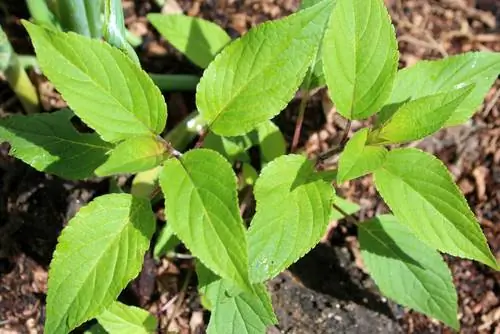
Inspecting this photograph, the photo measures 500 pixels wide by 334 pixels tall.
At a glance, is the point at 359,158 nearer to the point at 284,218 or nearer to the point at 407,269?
the point at 284,218

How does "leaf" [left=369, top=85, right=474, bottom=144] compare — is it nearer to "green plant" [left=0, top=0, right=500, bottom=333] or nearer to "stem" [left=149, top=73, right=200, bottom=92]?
"green plant" [left=0, top=0, right=500, bottom=333]

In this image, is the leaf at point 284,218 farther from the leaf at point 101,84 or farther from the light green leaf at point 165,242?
the light green leaf at point 165,242

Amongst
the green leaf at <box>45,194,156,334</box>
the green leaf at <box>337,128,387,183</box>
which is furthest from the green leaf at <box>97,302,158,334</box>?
the green leaf at <box>337,128,387,183</box>

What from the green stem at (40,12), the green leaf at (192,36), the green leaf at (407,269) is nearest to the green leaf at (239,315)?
the green leaf at (407,269)

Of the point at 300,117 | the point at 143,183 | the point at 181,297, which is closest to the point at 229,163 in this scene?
the point at 300,117

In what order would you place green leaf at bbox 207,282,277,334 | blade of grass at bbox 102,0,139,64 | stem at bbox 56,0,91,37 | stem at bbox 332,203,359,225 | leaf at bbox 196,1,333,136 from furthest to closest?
stem at bbox 332,203,359,225 < stem at bbox 56,0,91,37 < green leaf at bbox 207,282,277,334 < blade of grass at bbox 102,0,139,64 < leaf at bbox 196,1,333,136
